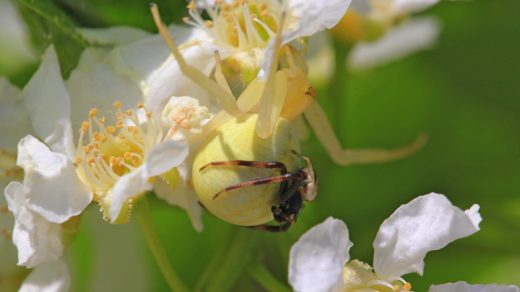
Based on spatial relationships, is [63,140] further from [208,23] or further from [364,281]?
[364,281]

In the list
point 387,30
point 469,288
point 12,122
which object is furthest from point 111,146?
point 387,30

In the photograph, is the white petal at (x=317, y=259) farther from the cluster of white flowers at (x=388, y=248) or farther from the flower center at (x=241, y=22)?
the flower center at (x=241, y=22)

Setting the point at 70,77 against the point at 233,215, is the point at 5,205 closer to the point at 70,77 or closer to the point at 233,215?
the point at 70,77

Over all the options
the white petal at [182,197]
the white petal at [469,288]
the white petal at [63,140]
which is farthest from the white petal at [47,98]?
the white petal at [469,288]

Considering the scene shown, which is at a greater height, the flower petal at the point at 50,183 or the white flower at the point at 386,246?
the flower petal at the point at 50,183

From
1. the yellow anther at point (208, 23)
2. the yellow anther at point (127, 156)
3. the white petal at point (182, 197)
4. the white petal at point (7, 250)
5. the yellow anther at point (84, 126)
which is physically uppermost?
the yellow anther at point (208, 23)

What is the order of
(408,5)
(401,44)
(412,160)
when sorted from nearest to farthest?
(408,5)
(412,160)
(401,44)
